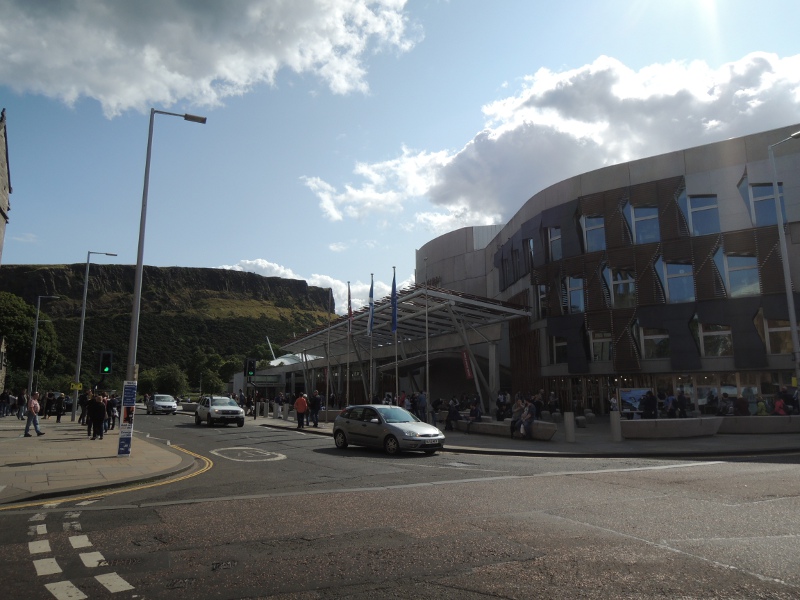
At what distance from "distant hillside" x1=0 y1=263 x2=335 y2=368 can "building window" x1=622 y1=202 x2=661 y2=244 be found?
102793 millimetres

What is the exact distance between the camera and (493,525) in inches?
274

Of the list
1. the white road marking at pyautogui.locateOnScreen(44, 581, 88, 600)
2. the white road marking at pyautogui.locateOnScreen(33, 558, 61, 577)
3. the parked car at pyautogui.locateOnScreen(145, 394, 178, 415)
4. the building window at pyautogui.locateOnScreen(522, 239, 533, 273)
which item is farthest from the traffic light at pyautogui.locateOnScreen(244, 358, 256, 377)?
the white road marking at pyautogui.locateOnScreen(44, 581, 88, 600)

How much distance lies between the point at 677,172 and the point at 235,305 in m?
149

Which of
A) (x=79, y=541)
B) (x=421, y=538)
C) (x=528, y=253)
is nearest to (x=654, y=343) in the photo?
(x=528, y=253)

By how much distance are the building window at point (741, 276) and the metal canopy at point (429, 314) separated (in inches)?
457

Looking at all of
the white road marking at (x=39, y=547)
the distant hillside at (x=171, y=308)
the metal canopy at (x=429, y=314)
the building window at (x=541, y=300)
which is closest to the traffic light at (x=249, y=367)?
the metal canopy at (x=429, y=314)

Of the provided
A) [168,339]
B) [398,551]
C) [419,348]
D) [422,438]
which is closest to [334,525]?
[398,551]

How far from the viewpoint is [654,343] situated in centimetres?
3212

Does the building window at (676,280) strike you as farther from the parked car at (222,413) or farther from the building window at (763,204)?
the parked car at (222,413)

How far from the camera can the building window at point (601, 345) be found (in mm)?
33656

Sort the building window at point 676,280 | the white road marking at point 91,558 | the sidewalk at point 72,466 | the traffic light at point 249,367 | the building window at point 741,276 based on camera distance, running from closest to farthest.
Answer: the white road marking at point 91,558 < the sidewalk at point 72,466 < the building window at point 741,276 < the building window at point 676,280 < the traffic light at point 249,367

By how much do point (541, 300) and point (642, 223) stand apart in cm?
792

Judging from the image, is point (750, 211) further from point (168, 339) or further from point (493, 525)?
point (168, 339)

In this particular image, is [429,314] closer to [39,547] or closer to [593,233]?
[593,233]
